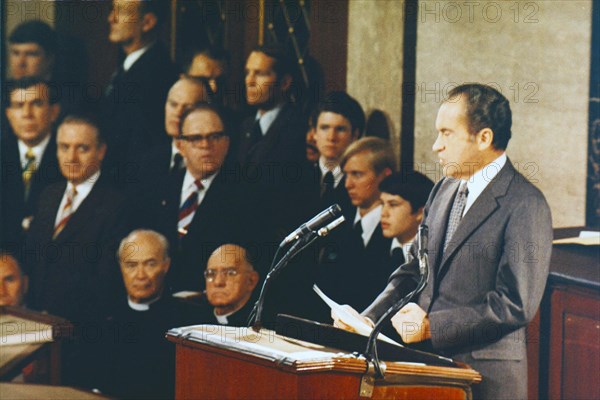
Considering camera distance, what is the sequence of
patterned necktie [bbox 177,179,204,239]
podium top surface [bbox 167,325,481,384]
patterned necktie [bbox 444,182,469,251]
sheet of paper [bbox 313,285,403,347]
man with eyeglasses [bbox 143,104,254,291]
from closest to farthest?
1. podium top surface [bbox 167,325,481,384]
2. sheet of paper [bbox 313,285,403,347]
3. patterned necktie [bbox 444,182,469,251]
4. man with eyeglasses [bbox 143,104,254,291]
5. patterned necktie [bbox 177,179,204,239]

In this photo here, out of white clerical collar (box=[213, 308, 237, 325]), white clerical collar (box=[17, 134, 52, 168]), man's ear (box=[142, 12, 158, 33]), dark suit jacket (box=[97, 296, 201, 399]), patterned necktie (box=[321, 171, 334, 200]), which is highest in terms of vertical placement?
man's ear (box=[142, 12, 158, 33])

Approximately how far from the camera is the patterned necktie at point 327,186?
5306 mm

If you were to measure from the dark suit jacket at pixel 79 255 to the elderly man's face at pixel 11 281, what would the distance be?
0.24 feet

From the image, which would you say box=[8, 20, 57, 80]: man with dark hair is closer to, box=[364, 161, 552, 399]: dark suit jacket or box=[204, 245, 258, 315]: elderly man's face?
box=[204, 245, 258, 315]: elderly man's face

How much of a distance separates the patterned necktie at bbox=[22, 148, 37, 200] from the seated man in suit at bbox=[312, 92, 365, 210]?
6.52 ft

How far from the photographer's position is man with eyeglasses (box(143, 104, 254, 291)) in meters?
5.75

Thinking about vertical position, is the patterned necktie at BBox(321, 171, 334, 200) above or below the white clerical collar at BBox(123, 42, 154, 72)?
below

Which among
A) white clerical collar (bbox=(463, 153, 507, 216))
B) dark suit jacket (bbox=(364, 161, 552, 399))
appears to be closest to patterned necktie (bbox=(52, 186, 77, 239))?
dark suit jacket (bbox=(364, 161, 552, 399))

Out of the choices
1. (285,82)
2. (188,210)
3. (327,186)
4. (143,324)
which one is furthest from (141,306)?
(285,82)

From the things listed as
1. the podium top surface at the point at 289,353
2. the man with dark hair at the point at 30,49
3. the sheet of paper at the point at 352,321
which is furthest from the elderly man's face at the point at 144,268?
the podium top surface at the point at 289,353

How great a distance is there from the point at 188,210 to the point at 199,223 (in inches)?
4.5

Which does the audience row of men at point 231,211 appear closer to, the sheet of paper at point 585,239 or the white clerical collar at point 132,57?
the white clerical collar at point 132,57

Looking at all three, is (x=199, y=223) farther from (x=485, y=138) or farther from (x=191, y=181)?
(x=485, y=138)

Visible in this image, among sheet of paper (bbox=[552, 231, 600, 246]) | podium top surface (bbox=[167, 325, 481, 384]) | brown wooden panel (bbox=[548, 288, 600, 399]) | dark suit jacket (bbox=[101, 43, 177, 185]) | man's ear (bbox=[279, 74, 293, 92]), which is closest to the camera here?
podium top surface (bbox=[167, 325, 481, 384])
